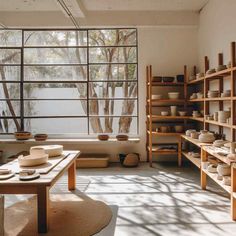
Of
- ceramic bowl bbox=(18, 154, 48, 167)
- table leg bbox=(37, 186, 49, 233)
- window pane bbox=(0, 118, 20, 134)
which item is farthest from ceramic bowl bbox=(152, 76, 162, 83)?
table leg bbox=(37, 186, 49, 233)

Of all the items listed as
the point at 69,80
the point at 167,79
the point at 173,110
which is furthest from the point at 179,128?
the point at 69,80

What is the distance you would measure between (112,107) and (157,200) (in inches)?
120

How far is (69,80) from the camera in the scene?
21.2 ft

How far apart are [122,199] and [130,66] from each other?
3402 millimetres

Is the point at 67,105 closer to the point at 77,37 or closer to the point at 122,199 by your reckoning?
the point at 77,37

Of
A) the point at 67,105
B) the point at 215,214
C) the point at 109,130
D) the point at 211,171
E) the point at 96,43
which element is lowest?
the point at 215,214

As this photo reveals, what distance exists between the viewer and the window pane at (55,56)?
21.1ft

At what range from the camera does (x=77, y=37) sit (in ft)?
21.1

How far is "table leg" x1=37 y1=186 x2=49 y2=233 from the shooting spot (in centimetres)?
272

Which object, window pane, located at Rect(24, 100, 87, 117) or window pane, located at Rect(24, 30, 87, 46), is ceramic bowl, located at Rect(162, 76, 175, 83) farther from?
window pane, located at Rect(24, 30, 87, 46)

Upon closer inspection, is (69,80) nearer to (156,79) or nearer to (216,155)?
(156,79)

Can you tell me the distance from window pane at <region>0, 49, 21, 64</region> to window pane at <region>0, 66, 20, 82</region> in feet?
0.44

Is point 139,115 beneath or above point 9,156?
above

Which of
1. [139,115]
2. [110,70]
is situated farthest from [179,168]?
[110,70]
